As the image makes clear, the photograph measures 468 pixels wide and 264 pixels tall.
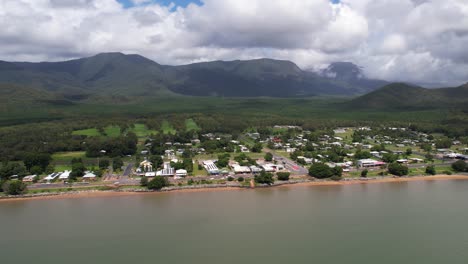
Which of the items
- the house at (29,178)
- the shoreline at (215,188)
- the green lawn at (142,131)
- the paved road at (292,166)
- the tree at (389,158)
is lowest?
the shoreline at (215,188)

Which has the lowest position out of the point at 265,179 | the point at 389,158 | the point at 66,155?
the point at 265,179

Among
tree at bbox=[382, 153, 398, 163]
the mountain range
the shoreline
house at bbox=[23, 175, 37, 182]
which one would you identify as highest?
the mountain range

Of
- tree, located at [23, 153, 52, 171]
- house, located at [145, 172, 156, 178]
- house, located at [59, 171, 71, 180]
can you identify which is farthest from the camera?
tree, located at [23, 153, 52, 171]

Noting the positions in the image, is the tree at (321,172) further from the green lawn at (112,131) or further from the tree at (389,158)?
the green lawn at (112,131)

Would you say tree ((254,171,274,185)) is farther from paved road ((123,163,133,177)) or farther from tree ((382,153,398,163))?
tree ((382,153,398,163))

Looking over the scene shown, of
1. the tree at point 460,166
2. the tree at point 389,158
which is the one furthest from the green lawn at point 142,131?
the tree at point 460,166

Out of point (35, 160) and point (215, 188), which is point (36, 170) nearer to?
point (35, 160)

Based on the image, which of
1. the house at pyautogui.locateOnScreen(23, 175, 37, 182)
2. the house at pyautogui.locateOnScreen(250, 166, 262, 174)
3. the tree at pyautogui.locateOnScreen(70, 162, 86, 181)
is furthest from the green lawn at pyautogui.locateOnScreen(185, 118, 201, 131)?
the house at pyautogui.locateOnScreen(23, 175, 37, 182)

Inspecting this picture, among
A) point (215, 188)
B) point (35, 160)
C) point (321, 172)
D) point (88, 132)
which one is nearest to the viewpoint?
point (215, 188)

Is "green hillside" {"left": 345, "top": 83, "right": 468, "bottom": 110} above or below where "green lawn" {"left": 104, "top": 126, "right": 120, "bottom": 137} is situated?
above

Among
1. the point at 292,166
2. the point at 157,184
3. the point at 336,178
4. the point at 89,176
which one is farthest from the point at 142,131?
the point at 336,178

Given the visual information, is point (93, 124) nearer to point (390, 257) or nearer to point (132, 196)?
point (132, 196)

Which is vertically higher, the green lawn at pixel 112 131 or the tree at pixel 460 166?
→ the green lawn at pixel 112 131
